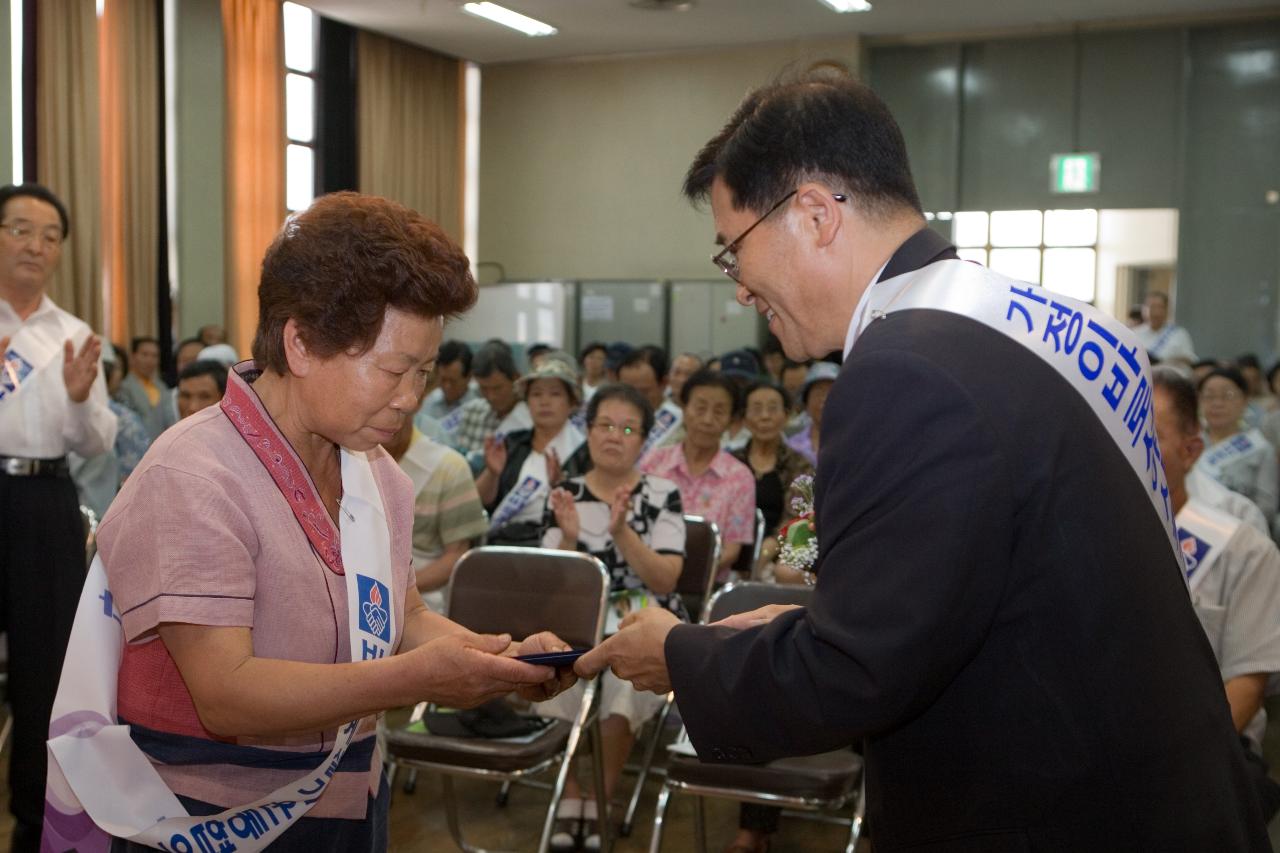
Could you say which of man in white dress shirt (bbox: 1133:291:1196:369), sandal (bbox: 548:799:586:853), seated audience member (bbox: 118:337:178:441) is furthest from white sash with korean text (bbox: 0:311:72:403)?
man in white dress shirt (bbox: 1133:291:1196:369)

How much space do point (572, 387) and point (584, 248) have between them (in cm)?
775

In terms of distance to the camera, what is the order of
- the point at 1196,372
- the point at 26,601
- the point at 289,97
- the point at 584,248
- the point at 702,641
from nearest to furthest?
the point at 702,641, the point at 26,601, the point at 1196,372, the point at 289,97, the point at 584,248

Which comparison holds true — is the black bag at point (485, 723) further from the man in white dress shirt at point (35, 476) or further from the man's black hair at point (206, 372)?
the man's black hair at point (206, 372)

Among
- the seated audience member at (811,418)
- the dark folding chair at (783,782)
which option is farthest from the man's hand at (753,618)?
the seated audience member at (811,418)

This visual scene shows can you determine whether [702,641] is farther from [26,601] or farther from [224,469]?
[26,601]

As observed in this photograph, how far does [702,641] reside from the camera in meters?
1.34

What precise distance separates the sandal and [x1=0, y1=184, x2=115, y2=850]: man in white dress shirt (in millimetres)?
1417

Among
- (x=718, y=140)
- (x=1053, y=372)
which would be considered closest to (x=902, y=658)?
(x=1053, y=372)

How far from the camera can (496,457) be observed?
523cm

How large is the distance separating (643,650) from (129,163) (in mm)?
9122

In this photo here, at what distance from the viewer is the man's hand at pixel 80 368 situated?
3.22 metres

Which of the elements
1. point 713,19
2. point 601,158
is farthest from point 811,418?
point 601,158

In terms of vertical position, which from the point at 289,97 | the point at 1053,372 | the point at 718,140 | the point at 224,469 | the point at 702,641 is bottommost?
the point at 702,641

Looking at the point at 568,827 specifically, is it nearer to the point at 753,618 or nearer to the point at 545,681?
the point at 545,681
